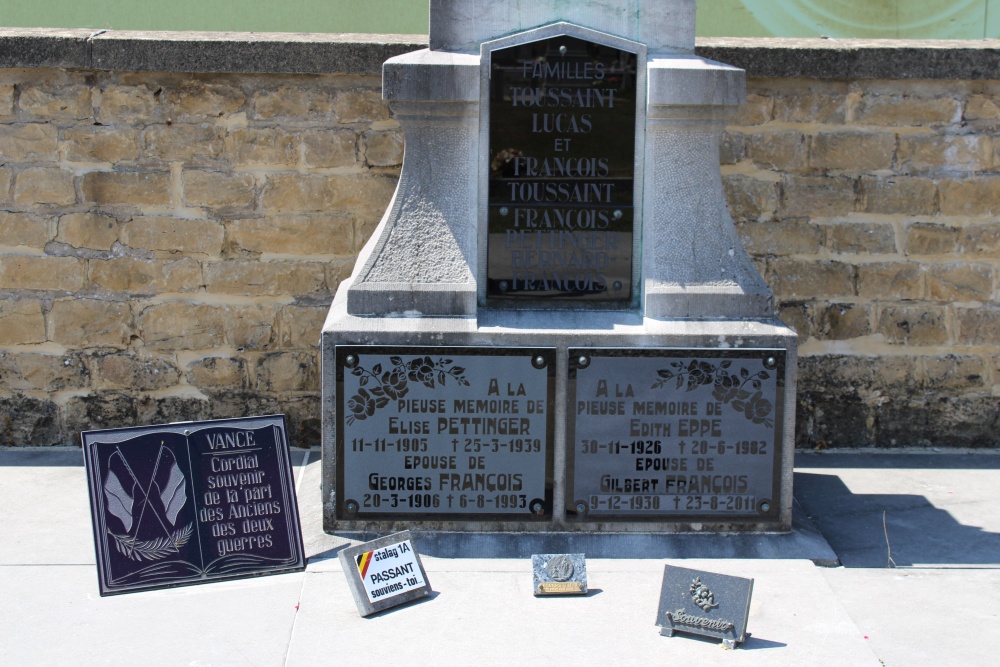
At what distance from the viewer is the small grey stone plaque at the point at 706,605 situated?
11.5 ft

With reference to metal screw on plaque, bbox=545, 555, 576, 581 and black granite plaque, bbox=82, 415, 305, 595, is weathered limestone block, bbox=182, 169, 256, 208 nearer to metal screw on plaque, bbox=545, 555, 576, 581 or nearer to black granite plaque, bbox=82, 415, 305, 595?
black granite plaque, bbox=82, 415, 305, 595

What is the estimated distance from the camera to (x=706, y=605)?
3.56 metres

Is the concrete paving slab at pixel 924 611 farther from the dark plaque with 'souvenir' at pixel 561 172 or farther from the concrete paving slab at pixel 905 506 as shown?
the dark plaque with 'souvenir' at pixel 561 172

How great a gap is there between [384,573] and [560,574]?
0.59m

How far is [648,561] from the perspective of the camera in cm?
412

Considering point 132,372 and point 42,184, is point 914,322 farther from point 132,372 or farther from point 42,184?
point 42,184

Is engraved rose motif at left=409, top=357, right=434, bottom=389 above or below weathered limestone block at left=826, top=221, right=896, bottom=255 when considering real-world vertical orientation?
below

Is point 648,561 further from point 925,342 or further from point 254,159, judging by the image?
point 254,159

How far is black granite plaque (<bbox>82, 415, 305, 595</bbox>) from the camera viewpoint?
3.88 metres

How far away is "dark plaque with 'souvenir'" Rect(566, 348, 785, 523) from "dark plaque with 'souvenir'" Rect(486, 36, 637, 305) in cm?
38

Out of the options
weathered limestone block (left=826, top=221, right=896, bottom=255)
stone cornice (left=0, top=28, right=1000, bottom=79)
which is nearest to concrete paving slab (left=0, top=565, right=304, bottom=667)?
stone cornice (left=0, top=28, right=1000, bottom=79)

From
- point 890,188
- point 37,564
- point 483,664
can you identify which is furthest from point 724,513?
point 37,564

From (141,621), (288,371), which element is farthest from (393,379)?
(288,371)

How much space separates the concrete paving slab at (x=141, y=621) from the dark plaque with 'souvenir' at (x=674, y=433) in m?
1.17
